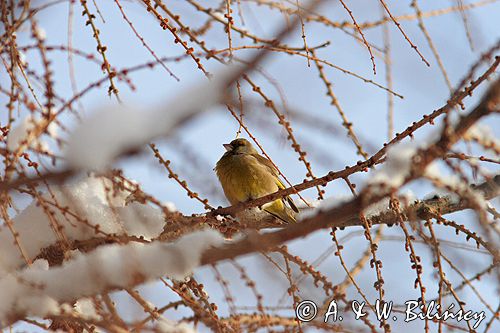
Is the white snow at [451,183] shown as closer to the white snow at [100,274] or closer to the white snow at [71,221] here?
the white snow at [100,274]

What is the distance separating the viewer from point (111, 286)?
4.32 feet

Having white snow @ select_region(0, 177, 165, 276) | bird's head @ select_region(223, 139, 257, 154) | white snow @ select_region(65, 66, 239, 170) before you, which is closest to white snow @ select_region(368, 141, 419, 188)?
white snow @ select_region(65, 66, 239, 170)

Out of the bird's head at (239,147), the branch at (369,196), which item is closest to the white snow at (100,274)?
the branch at (369,196)

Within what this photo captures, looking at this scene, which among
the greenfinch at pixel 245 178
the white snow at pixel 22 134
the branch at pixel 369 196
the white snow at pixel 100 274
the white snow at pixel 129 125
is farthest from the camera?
the greenfinch at pixel 245 178

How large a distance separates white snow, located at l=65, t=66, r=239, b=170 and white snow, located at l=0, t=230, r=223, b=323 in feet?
1.31

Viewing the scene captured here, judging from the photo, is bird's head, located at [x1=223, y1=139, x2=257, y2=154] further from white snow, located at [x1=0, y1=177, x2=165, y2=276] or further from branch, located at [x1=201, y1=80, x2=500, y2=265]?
branch, located at [x1=201, y1=80, x2=500, y2=265]

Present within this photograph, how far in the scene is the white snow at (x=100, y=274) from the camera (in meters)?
1.30

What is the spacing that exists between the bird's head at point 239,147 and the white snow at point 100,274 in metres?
3.03

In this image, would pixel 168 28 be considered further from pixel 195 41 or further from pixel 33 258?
pixel 33 258

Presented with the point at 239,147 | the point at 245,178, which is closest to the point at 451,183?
the point at 245,178

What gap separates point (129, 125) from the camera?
0.90 m

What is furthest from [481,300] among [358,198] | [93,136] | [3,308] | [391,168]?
[93,136]

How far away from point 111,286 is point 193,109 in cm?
65

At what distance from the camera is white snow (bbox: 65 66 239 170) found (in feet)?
2.67
